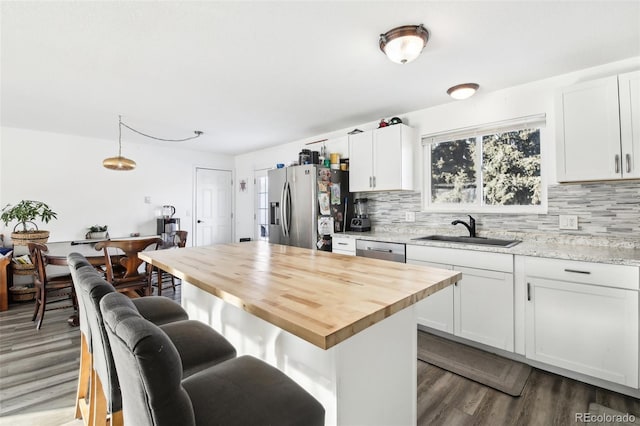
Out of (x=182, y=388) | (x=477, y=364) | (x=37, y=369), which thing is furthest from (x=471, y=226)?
(x=37, y=369)

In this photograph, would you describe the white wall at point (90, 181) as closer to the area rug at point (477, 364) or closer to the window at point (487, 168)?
the window at point (487, 168)

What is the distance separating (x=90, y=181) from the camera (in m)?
4.62

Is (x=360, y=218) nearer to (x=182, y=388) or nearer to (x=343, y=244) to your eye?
(x=343, y=244)

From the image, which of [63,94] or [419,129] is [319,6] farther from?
[63,94]

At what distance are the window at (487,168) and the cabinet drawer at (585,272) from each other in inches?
31.1

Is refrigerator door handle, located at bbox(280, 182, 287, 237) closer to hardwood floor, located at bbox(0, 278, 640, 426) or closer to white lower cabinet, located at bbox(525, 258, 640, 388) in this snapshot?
hardwood floor, located at bbox(0, 278, 640, 426)

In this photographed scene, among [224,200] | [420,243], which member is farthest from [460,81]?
[224,200]

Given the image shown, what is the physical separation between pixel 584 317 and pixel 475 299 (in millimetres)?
667

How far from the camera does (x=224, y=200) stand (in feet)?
20.2

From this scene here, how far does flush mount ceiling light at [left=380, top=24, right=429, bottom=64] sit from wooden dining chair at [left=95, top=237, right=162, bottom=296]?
8.43 ft

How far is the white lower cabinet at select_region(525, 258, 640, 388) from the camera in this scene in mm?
1829

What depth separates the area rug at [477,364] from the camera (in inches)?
79.4

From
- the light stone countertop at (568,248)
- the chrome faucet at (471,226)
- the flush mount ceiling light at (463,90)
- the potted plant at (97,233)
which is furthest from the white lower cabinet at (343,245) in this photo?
the potted plant at (97,233)

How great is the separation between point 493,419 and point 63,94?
14.2ft
